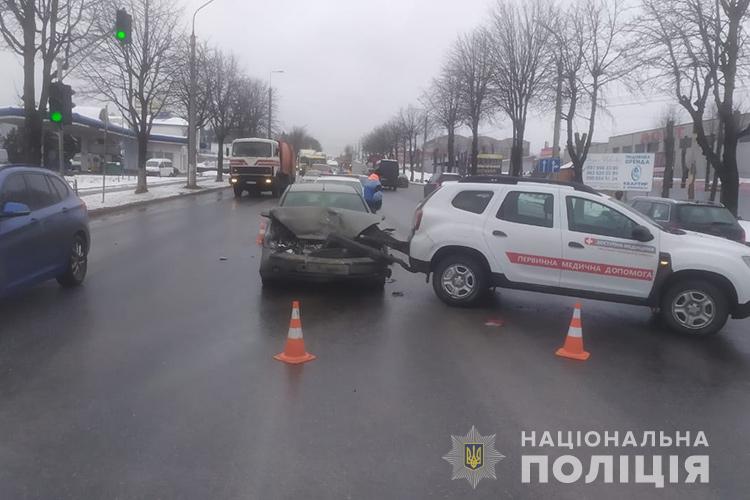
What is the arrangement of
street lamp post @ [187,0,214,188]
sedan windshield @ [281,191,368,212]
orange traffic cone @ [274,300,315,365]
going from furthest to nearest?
street lamp post @ [187,0,214,188]
sedan windshield @ [281,191,368,212]
orange traffic cone @ [274,300,315,365]

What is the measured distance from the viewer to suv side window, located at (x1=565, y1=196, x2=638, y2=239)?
7.98m

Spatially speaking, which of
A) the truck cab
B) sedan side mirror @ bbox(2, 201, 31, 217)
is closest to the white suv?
sedan side mirror @ bbox(2, 201, 31, 217)

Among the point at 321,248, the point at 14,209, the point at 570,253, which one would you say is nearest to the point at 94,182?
the point at 321,248

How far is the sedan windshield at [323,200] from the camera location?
10375 millimetres

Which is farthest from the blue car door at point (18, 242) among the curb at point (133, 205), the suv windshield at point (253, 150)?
the suv windshield at point (253, 150)

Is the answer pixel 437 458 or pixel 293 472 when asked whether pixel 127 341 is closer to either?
pixel 293 472

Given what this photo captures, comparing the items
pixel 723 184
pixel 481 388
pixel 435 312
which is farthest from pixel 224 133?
pixel 481 388

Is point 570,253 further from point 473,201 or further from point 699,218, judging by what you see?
point 699,218

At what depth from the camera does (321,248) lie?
8938 mm

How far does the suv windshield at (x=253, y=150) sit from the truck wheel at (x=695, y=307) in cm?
2721

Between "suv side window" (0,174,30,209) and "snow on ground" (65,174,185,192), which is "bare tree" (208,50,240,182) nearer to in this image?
"snow on ground" (65,174,185,192)

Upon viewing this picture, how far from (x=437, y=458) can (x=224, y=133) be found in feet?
144

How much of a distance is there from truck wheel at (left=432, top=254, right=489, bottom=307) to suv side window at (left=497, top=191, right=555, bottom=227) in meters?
0.73

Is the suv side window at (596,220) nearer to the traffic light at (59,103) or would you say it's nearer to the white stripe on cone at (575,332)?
the white stripe on cone at (575,332)
